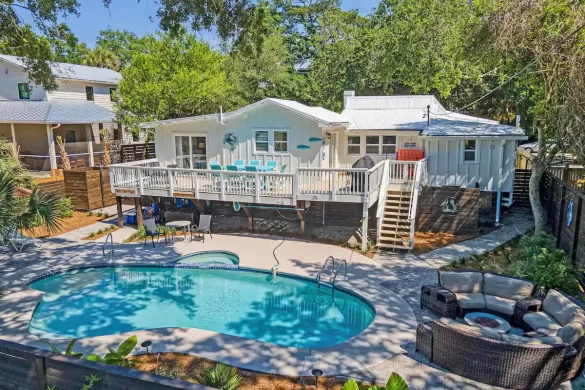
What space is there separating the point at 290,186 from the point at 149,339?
302 inches

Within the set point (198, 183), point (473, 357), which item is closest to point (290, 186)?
point (198, 183)

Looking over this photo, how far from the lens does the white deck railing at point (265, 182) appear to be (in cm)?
1418

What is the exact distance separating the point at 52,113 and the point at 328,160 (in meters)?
17.7

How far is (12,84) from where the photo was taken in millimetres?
27641

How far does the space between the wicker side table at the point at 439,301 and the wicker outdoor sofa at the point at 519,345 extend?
2 centimetres

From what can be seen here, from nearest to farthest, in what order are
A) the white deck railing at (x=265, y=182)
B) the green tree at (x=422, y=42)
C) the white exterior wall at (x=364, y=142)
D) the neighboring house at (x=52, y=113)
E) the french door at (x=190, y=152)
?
the white deck railing at (x=265, y=182)
the white exterior wall at (x=364, y=142)
the french door at (x=190, y=152)
the green tree at (x=422, y=42)
the neighboring house at (x=52, y=113)

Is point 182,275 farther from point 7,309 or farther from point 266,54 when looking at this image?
point 266,54

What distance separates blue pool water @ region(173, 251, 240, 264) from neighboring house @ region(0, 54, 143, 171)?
1327 cm

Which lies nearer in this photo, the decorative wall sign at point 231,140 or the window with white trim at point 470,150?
the window with white trim at point 470,150

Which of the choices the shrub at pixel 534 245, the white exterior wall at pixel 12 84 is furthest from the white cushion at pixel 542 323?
the white exterior wall at pixel 12 84

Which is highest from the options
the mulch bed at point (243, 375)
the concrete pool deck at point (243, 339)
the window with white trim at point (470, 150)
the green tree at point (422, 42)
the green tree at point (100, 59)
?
the green tree at point (100, 59)

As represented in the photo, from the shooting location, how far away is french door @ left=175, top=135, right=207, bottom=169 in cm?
1914

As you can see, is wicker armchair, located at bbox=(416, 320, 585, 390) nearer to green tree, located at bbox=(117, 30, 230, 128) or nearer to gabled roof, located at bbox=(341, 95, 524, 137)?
gabled roof, located at bbox=(341, 95, 524, 137)

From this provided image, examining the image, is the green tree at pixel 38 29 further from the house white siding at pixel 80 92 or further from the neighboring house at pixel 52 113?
the house white siding at pixel 80 92
